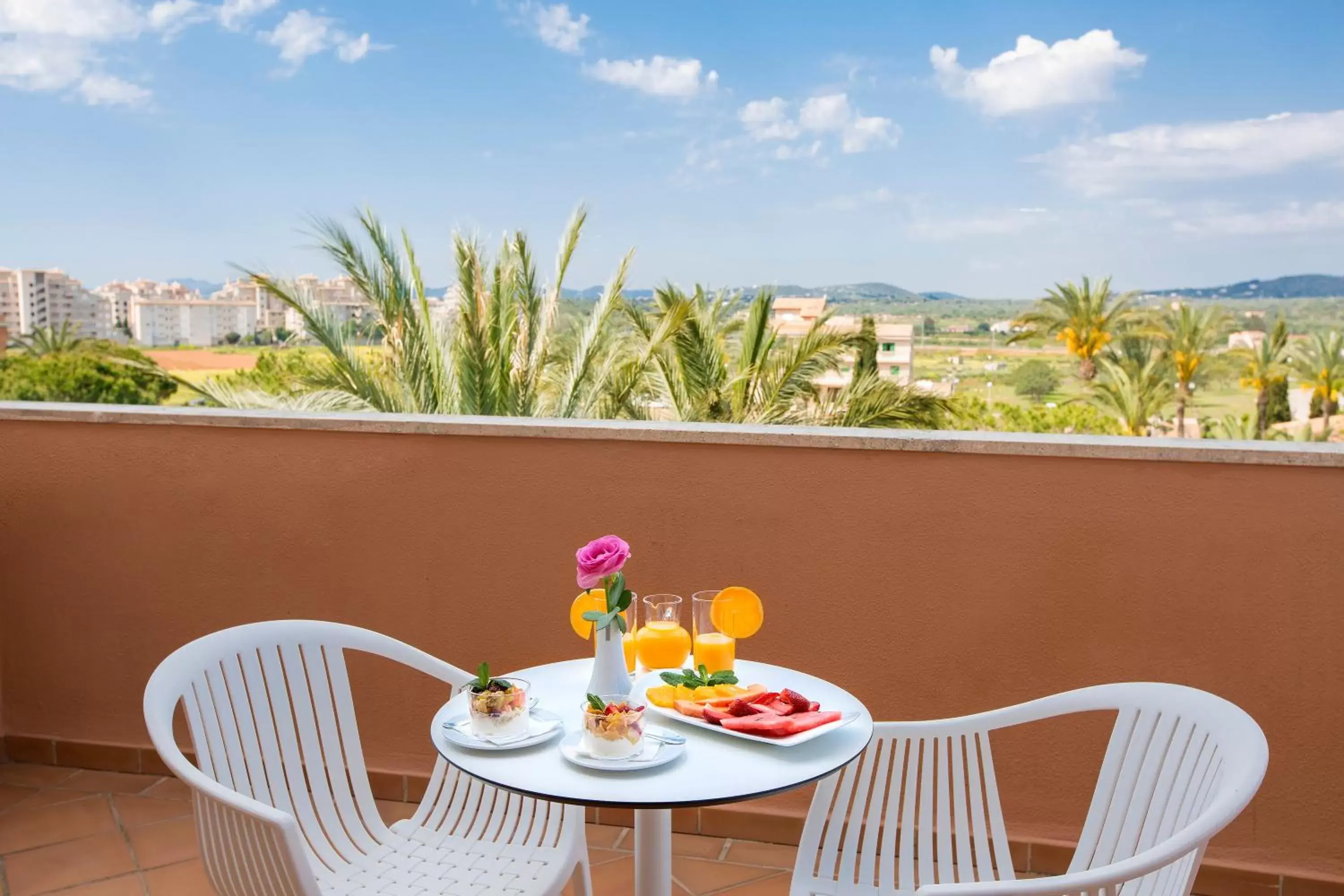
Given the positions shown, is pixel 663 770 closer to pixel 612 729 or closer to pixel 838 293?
pixel 612 729

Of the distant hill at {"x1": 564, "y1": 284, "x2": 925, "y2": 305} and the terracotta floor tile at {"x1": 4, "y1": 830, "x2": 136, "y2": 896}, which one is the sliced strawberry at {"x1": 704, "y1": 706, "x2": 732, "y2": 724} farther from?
the distant hill at {"x1": 564, "y1": 284, "x2": 925, "y2": 305}

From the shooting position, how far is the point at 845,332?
34.3 feet

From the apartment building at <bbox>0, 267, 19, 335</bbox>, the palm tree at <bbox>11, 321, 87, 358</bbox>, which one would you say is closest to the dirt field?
the palm tree at <bbox>11, 321, 87, 358</bbox>

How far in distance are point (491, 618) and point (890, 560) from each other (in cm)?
108

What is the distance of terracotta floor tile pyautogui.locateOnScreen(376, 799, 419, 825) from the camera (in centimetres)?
309

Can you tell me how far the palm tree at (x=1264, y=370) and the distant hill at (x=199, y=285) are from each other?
80.5 feet

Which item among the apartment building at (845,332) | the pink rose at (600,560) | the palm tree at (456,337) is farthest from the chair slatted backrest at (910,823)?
the apartment building at (845,332)

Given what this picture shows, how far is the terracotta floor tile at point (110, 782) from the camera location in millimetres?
3275

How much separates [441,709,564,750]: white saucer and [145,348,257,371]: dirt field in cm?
2381

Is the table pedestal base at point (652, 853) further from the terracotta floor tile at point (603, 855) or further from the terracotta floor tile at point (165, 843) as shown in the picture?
the terracotta floor tile at point (165, 843)

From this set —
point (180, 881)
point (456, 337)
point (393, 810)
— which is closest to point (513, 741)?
point (180, 881)

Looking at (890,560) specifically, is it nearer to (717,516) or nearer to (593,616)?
(717,516)

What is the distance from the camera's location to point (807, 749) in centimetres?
168

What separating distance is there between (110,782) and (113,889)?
70 cm
